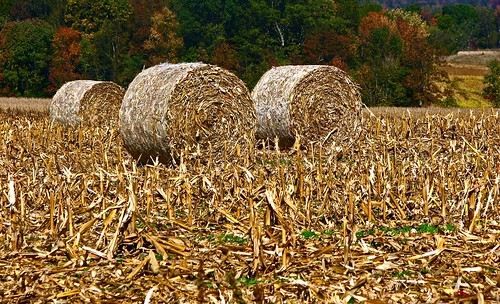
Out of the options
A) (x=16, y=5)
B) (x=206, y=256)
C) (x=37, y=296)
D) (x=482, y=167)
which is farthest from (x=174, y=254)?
(x=16, y=5)

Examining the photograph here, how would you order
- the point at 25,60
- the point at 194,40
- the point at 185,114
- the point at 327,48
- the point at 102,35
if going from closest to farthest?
the point at 185,114 < the point at 327,48 < the point at 102,35 < the point at 25,60 < the point at 194,40

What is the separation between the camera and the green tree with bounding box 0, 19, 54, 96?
2248 inches

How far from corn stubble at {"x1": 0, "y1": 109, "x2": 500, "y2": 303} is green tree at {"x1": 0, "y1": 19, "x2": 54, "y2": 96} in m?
49.8

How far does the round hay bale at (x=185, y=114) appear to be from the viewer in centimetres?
1199

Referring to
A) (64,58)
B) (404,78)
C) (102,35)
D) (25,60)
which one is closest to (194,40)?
(102,35)

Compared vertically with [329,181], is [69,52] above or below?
below

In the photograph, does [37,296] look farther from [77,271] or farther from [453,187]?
[453,187]

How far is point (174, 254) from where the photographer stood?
248 inches

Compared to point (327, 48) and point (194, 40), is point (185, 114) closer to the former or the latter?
point (327, 48)

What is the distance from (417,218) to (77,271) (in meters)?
3.33

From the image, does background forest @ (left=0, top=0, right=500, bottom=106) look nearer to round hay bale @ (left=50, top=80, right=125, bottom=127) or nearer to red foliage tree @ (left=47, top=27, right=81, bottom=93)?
red foliage tree @ (left=47, top=27, right=81, bottom=93)

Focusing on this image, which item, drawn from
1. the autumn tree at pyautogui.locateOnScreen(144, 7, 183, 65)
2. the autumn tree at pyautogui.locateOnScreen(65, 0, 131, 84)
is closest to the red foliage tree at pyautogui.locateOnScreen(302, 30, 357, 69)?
the autumn tree at pyautogui.locateOnScreen(144, 7, 183, 65)

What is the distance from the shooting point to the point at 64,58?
57.5 meters

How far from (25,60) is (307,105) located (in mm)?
47113
